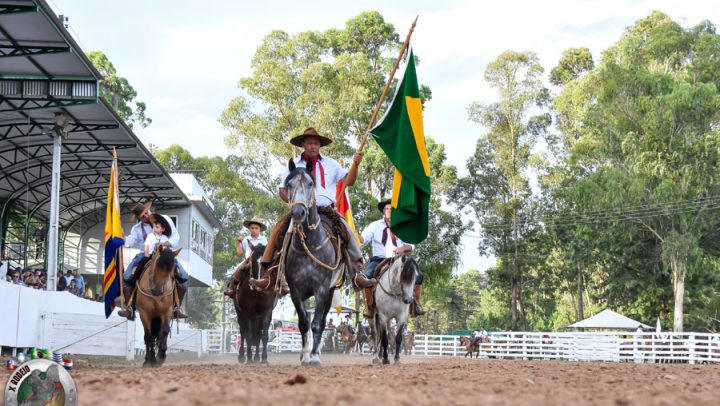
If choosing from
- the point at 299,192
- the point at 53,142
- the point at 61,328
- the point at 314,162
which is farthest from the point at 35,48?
the point at 299,192

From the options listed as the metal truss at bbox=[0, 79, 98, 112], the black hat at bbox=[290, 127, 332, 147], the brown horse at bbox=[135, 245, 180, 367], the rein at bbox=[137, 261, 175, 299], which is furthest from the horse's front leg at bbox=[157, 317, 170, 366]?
the metal truss at bbox=[0, 79, 98, 112]

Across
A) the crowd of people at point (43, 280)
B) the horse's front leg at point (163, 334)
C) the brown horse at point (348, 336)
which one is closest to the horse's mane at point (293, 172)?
the horse's front leg at point (163, 334)

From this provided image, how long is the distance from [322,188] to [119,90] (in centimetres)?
6133

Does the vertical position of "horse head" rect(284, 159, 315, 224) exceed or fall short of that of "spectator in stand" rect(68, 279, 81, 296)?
it exceeds it

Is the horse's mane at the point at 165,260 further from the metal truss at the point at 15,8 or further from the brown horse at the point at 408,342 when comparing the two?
the brown horse at the point at 408,342

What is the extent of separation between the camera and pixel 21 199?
123 feet

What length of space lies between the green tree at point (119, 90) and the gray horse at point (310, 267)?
55.3m

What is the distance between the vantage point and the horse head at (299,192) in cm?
1101

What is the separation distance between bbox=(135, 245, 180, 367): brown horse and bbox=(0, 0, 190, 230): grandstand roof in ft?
25.9

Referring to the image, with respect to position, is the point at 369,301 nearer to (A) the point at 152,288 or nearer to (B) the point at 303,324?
(B) the point at 303,324

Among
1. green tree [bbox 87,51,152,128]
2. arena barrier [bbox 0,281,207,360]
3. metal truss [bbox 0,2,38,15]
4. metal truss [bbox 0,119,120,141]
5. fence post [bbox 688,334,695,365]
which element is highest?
green tree [bbox 87,51,152,128]

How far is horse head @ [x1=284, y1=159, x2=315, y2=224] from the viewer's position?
1101 cm

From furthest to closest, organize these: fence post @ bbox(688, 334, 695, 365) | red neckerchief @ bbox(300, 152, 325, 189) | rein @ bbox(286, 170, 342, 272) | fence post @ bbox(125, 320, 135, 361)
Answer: fence post @ bbox(688, 334, 695, 365), fence post @ bbox(125, 320, 135, 361), red neckerchief @ bbox(300, 152, 325, 189), rein @ bbox(286, 170, 342, 272)

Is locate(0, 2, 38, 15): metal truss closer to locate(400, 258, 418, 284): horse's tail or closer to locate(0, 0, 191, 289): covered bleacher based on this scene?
locate(0, 0, 191, 289): covered bleacher
